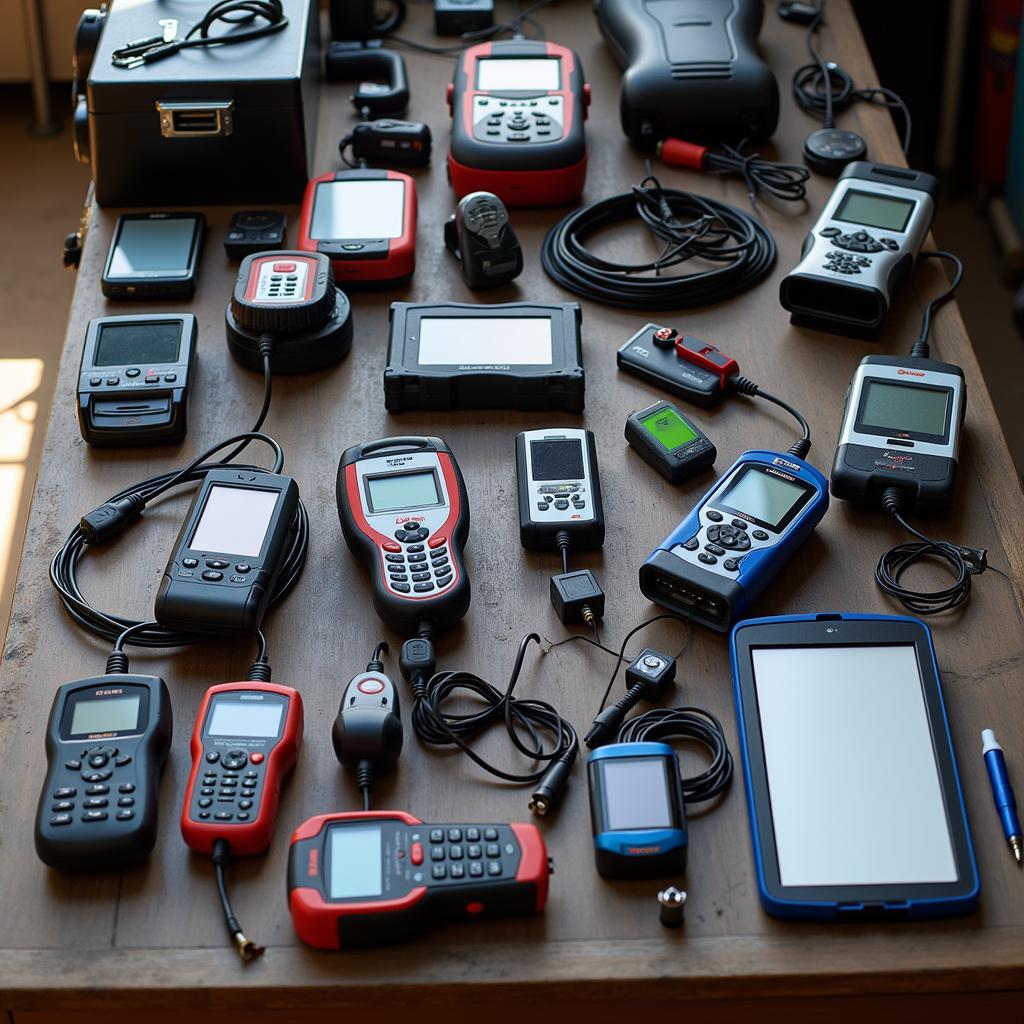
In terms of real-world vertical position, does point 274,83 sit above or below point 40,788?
above

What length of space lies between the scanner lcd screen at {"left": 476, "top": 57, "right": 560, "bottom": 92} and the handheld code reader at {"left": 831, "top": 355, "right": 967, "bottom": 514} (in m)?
0.63

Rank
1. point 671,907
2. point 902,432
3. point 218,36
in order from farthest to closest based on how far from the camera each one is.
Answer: point 218,36 < point 902,432 < point 671,907

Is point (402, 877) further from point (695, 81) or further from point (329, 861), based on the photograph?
point (695, 81)

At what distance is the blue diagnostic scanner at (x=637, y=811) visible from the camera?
0.97 metres

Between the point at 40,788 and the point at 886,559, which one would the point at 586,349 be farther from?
the point at 40,788

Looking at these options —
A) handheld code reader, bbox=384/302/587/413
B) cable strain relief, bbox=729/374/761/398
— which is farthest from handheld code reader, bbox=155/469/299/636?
cable strain relief, bbox=729/374/761/398

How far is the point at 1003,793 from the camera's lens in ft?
3.37

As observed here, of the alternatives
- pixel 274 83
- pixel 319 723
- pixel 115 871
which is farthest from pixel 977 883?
pixel 274 83

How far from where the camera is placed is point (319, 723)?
1.11 metres

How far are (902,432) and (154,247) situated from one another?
34.8 inches

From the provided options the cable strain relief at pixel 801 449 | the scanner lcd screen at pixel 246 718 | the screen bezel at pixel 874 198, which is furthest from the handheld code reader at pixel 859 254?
the scanner lcd screen at pixel 246 718

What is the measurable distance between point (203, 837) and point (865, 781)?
0.50m

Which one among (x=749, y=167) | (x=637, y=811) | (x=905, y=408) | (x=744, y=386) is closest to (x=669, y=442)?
(x=744, y=386)

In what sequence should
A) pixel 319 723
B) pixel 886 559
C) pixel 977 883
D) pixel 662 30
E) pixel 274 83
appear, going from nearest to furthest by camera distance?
pixel 977 883 < pixel 319 723 < pixel 886 559 < pixel 274 83 < pixel 662 30
